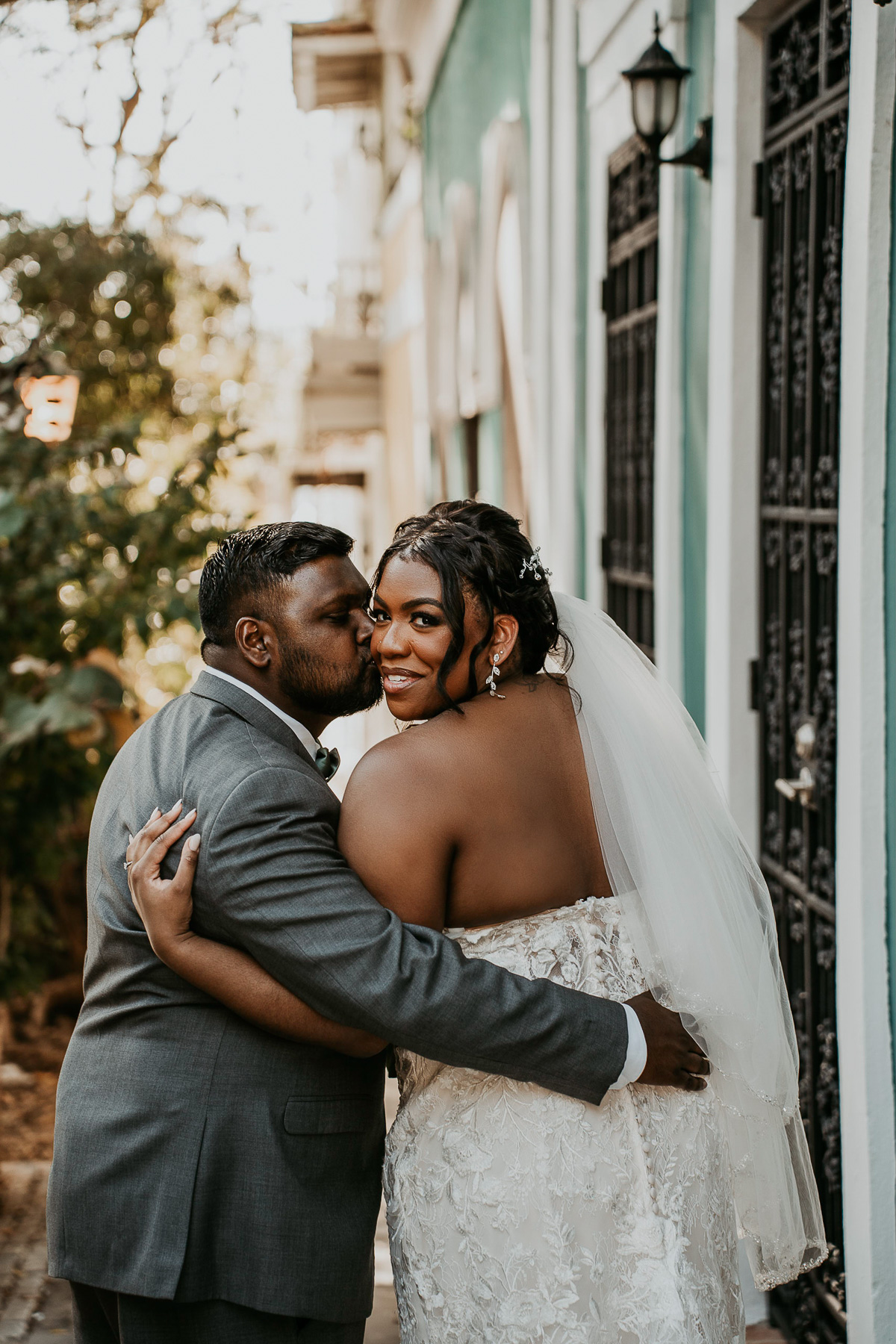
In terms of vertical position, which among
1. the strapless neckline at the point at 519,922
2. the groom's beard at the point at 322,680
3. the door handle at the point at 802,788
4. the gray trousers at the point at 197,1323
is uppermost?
the groom's beard at the point at 322,680

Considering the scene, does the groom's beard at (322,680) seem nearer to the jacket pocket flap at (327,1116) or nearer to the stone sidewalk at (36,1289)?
the jacket pocket flap at (327,1116)

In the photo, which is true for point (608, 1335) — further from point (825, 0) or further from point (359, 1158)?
point (825, 0)

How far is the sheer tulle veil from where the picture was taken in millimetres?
2197

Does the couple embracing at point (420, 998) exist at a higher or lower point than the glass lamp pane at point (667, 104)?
lower

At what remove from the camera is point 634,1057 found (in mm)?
2086

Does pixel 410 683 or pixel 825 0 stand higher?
pixel 825 0

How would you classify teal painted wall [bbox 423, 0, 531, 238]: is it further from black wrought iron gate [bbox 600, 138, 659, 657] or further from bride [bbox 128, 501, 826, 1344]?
bride [bbox 128, 501, 826, 1344]

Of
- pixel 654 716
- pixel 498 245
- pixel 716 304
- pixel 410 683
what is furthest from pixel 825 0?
pixel 498 245

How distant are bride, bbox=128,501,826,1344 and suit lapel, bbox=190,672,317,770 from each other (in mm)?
206

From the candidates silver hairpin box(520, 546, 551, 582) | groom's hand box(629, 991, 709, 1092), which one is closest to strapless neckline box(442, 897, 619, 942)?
groom's hand box(629, 991, 709, 1092)

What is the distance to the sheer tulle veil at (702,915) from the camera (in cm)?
220

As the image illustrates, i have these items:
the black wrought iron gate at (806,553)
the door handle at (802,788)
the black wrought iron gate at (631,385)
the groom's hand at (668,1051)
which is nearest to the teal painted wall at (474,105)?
the black wrought iron gate at (631,385)

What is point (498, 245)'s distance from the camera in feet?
26.7

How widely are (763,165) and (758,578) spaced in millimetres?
1130
